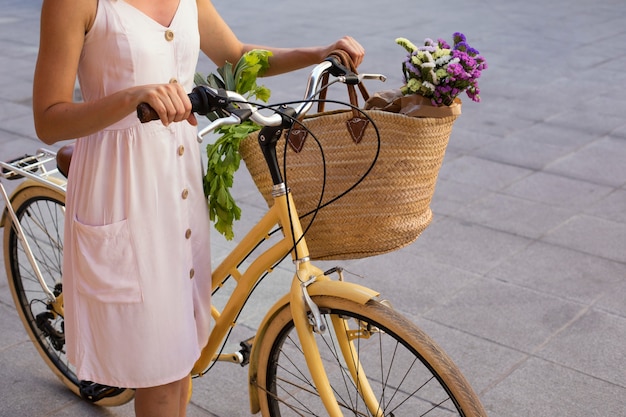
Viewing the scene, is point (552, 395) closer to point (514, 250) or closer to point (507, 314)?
point (507, 314)

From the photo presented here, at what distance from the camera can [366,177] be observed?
7.41 feet

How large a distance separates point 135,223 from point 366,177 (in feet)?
2.10

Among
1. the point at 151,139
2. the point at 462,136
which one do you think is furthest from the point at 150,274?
the point at 462,136

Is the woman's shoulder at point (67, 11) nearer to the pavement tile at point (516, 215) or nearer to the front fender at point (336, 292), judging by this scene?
the front fender at point (336, 292)

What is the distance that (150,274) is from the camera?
8.11 feet

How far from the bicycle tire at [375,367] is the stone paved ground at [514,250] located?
0.80 ft

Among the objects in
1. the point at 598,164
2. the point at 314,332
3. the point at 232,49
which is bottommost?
the point at 598,164

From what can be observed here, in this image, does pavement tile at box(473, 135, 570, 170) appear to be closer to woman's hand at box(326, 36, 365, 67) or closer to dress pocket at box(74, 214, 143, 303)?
woman's hand at box(326, 36, 365, 67)

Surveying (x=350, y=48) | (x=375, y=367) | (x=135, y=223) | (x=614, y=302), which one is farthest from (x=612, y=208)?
(x=135, y=223)

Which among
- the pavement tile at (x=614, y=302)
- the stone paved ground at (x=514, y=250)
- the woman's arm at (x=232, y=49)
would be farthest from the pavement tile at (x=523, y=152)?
the woman's arm at (x=232, y=49)

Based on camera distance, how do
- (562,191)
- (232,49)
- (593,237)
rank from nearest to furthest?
(232,49) → (593,237) → (562,191)

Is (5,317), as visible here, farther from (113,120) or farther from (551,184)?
(551,184)

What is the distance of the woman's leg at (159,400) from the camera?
2.66 m

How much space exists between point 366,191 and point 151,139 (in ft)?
1.94
